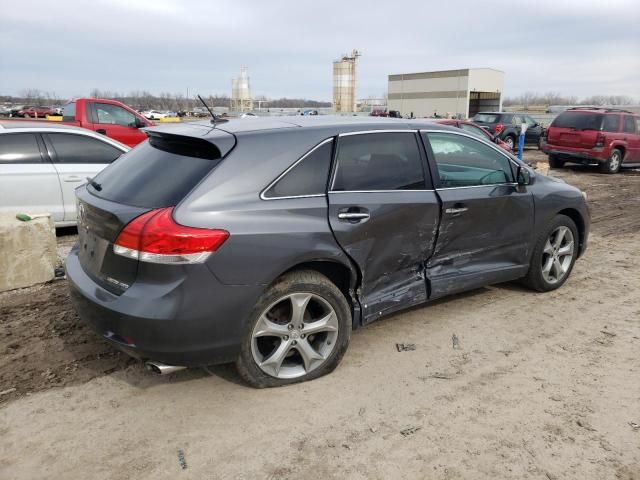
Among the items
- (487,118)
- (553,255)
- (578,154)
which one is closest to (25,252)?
(553,255)

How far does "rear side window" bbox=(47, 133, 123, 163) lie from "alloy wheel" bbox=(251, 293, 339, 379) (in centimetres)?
461

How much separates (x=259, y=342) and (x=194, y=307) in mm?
674

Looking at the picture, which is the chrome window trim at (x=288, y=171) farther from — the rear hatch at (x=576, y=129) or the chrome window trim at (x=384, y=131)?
the rear hatch at (x=576, y=129)

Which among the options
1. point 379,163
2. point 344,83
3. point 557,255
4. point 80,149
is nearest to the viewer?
point 379,163

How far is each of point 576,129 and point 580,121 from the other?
0.27 meters

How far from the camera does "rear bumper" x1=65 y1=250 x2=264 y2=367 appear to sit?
9.33ft

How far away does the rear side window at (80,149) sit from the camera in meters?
6.60

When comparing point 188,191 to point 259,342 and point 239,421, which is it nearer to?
point 259,342

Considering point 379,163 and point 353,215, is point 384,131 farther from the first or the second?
point 353,215

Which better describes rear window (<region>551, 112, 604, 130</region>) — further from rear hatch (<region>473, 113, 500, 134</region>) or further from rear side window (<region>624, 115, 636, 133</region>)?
rear hatch (<region>473, 113, 500, 134</region>)

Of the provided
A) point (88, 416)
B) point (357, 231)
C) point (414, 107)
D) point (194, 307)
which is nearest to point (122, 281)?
point (194, 307)

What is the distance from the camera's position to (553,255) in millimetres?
5066

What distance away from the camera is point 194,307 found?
9.46 ft

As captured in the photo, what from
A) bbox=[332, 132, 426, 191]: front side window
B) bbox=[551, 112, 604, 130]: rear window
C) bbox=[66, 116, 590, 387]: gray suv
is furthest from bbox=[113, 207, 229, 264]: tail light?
bbox=[551, 112, 604, 130]: rear window
